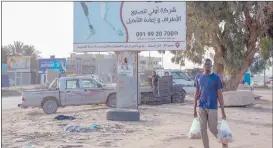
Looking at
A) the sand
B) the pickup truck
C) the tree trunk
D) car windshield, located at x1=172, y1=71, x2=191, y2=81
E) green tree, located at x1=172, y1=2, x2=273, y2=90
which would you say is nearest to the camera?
the sand

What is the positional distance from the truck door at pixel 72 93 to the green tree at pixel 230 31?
23.5 feet

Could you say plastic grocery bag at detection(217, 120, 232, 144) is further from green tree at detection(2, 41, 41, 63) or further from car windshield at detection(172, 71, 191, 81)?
green tree at detection(2, 41, 41, 63)

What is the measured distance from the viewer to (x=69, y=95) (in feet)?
60.7

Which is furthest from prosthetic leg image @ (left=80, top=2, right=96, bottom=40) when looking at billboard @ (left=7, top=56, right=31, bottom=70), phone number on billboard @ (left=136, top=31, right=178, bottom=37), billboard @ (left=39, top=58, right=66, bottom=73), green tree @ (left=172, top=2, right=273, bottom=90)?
billboard @ (left=7, top=56, right=31, bottom=70)

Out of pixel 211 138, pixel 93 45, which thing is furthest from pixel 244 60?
pixel 211 138

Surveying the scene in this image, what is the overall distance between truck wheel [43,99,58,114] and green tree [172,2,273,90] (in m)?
8.50

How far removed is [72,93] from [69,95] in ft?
0.52

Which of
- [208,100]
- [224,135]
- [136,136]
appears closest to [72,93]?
[136,136]

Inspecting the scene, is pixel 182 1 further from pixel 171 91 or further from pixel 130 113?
pixel 171 91

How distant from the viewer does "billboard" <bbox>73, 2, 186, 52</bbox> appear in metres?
15.6

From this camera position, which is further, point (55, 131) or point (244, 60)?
point (244, 60)

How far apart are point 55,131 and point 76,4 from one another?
6.31 metres

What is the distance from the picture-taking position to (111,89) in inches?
768

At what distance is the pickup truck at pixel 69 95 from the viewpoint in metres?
17.8
